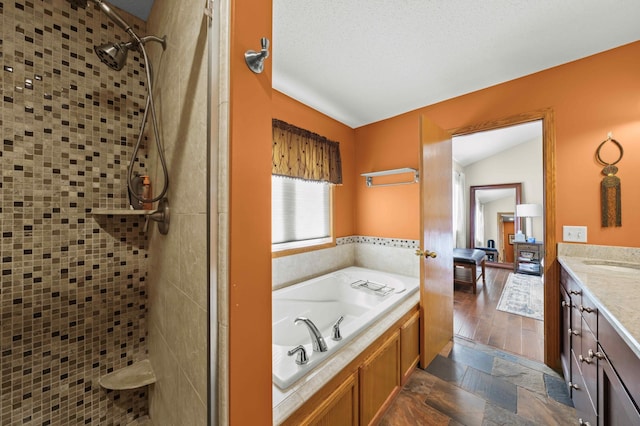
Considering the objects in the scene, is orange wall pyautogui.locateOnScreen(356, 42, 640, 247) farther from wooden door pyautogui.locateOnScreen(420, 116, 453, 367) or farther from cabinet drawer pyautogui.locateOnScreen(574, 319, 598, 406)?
cabinet drawer pyautogui.locateOnScreen(574, 319, 598, 406)

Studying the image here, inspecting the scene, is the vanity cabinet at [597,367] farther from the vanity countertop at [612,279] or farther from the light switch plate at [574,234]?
the light switch plate at [574,234]

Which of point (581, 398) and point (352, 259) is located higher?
point (352, 259)

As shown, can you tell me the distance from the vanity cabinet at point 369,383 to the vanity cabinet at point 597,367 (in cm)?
94

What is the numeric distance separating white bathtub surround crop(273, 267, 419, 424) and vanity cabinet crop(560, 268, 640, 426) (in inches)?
37.8

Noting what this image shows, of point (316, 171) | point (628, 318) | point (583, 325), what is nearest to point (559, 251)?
point (583, 325)

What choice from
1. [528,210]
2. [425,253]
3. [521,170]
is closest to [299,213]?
[425,253]

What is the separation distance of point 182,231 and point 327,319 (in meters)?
1.84

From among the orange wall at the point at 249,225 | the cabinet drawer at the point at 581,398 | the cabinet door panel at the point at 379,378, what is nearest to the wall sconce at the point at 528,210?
the cabinet drawer at the point at 581,398

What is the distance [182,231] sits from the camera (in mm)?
893

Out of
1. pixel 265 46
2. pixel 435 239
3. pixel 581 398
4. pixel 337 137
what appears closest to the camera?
pixel 265 46

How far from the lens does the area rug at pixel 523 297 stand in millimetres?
3129

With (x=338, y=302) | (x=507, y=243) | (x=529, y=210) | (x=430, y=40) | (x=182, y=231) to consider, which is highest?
(x=430, y=40)

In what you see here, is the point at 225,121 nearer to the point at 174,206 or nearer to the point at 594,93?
the point at 174,206

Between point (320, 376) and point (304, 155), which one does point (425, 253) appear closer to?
point (320, 376)
